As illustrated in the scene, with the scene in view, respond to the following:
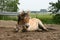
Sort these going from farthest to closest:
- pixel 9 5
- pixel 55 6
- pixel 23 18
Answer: pixel 9 5 → pixel 55 6 → pixel 23 18

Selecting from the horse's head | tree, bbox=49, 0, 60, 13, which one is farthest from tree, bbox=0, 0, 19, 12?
the horse's head

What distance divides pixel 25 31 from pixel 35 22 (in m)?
0.72

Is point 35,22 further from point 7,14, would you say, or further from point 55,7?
point 55,7

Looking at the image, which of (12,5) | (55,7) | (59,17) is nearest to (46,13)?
(55,7)

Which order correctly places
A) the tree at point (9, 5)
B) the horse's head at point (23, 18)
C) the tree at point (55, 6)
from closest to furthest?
the horse's head at point (23, 18) → the tree at point (55, 6) → the tree at point (9, 5)

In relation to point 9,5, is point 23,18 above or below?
above

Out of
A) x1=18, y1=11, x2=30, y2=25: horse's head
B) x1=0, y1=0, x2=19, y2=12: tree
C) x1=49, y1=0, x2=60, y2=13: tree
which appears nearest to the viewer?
x1=18, y1=11, x2=30, y2=25: horse's head

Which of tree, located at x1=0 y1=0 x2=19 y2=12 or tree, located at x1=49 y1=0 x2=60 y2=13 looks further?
tree, located at x1=0 y1=0 x2=19 y2=12

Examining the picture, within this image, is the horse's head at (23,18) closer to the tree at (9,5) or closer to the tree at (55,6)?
the tree at (55,6)

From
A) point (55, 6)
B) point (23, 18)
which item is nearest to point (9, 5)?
point (55, 6)

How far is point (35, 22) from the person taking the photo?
9.88m

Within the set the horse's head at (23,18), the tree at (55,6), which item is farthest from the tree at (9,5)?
Result: the horse's head at (23,18)

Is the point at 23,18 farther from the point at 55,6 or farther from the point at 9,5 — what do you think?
the point at 9,5

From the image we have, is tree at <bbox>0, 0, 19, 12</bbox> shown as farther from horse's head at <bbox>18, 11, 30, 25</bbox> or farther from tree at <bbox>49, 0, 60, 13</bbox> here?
horse's head at <bbox>18, 11, 30, 25</bbox>
